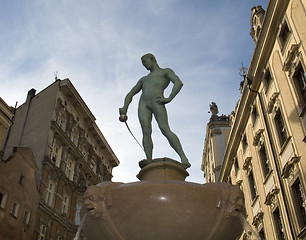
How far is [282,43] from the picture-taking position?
1500 centimetres

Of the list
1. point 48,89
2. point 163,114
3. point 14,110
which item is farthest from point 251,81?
point 14,110

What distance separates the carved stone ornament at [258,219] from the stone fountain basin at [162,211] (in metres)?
13.6

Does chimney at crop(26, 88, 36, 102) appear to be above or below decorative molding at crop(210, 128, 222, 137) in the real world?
above

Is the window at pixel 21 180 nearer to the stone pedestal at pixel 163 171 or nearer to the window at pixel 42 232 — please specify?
the window at pixel 42 232

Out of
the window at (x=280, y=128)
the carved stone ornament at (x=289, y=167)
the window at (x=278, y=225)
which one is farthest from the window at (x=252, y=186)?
the carved stone ornament at (x=289, y=167)

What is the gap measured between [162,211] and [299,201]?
1113 centimetres

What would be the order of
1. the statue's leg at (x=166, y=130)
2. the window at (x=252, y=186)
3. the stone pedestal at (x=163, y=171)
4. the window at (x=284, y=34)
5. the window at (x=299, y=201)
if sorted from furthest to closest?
the window at (x=252, y=186), the window at (x=284, y=34), the window at (x=299, y=201), the statue's leg at (x=166, y=130), the stone pedestal at (x=163, y=171)

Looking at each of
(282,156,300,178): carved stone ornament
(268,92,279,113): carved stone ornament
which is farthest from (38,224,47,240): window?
(268,92,279,113): carved stone ornament

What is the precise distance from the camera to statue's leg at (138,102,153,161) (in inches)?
257

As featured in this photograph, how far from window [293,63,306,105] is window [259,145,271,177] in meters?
4.42

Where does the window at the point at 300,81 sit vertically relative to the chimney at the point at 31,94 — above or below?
below

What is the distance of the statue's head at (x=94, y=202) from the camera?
413cm

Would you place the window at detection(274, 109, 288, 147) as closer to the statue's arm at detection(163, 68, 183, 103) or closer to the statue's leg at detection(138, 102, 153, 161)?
the statue's arm at detection(163, 68, 183, 103)

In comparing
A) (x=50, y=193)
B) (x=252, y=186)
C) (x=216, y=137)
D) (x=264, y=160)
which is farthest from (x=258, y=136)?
(x=216, y=137)
